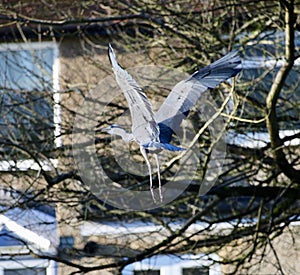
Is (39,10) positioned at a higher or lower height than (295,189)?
higher

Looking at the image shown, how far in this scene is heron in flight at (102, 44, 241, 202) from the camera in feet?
7.88

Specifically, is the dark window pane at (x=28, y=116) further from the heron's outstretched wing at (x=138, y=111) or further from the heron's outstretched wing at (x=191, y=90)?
the heron's outstretched wing at (x=138, y=111)

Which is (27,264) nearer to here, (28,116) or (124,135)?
(28,116)

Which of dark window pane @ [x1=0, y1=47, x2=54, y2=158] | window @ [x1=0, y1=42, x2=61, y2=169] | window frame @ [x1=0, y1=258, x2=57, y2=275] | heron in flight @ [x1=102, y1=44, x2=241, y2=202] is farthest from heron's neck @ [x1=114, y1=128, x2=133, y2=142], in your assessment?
window frame @ [x1=0, y1=258, x2=57, y2=275]

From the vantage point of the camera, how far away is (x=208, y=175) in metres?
8.48

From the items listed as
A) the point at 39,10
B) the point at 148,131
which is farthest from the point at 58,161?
the point at 148,131

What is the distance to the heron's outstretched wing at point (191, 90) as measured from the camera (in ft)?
8.38

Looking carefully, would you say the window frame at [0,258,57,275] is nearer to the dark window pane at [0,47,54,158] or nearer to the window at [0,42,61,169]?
the window at [0,42,61,169]

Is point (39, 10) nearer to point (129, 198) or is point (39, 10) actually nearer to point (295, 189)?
point (129, 198)

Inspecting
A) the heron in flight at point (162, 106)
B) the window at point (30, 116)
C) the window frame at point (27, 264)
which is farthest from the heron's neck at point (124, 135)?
the window frame at point (27, 264)

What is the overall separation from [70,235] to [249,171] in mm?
5072

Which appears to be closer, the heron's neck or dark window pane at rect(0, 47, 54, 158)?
the heron's neck

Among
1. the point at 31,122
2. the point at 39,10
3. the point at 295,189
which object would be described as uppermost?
the point at 39,10

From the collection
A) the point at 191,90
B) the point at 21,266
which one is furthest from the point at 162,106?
the point at 21,266
